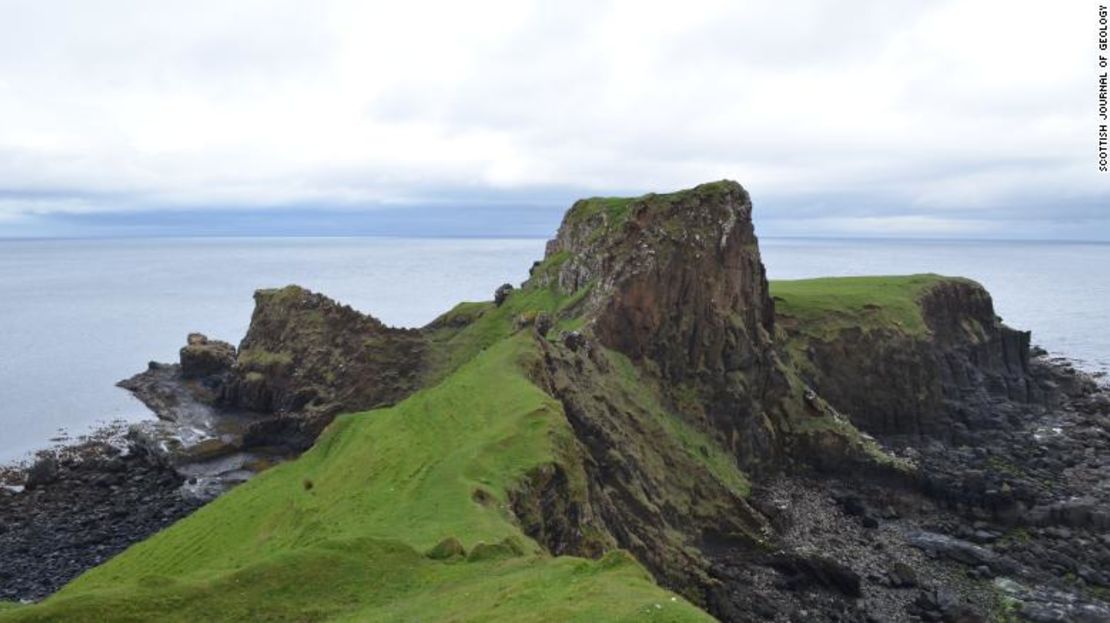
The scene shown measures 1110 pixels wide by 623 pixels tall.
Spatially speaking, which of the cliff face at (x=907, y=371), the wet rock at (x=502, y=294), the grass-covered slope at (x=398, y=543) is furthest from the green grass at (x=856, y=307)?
the grass-covered slope at (x=398, y=543)

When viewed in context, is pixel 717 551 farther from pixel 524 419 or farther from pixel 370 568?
pixel 370 568

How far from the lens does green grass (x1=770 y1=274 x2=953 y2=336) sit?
88.1 metres

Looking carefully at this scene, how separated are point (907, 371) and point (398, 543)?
2645 inches

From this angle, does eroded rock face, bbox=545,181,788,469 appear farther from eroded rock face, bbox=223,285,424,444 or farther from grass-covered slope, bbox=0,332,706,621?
eroded rock face, bbox=223,285,424,444

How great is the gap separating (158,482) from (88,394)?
4728 centimetres

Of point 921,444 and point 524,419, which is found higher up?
point 524,419

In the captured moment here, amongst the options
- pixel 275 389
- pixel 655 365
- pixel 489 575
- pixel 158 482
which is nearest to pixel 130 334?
pixel 275 389

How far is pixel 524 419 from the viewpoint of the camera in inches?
1731

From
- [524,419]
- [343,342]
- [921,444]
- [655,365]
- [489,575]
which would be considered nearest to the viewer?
[489,575]

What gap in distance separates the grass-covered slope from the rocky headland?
0.16 metres

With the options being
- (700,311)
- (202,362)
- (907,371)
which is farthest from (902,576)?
(202,362)

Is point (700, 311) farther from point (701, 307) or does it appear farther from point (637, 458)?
point (637, 458)

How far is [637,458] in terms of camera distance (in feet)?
179

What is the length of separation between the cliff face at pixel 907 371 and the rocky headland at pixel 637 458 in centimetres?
30
